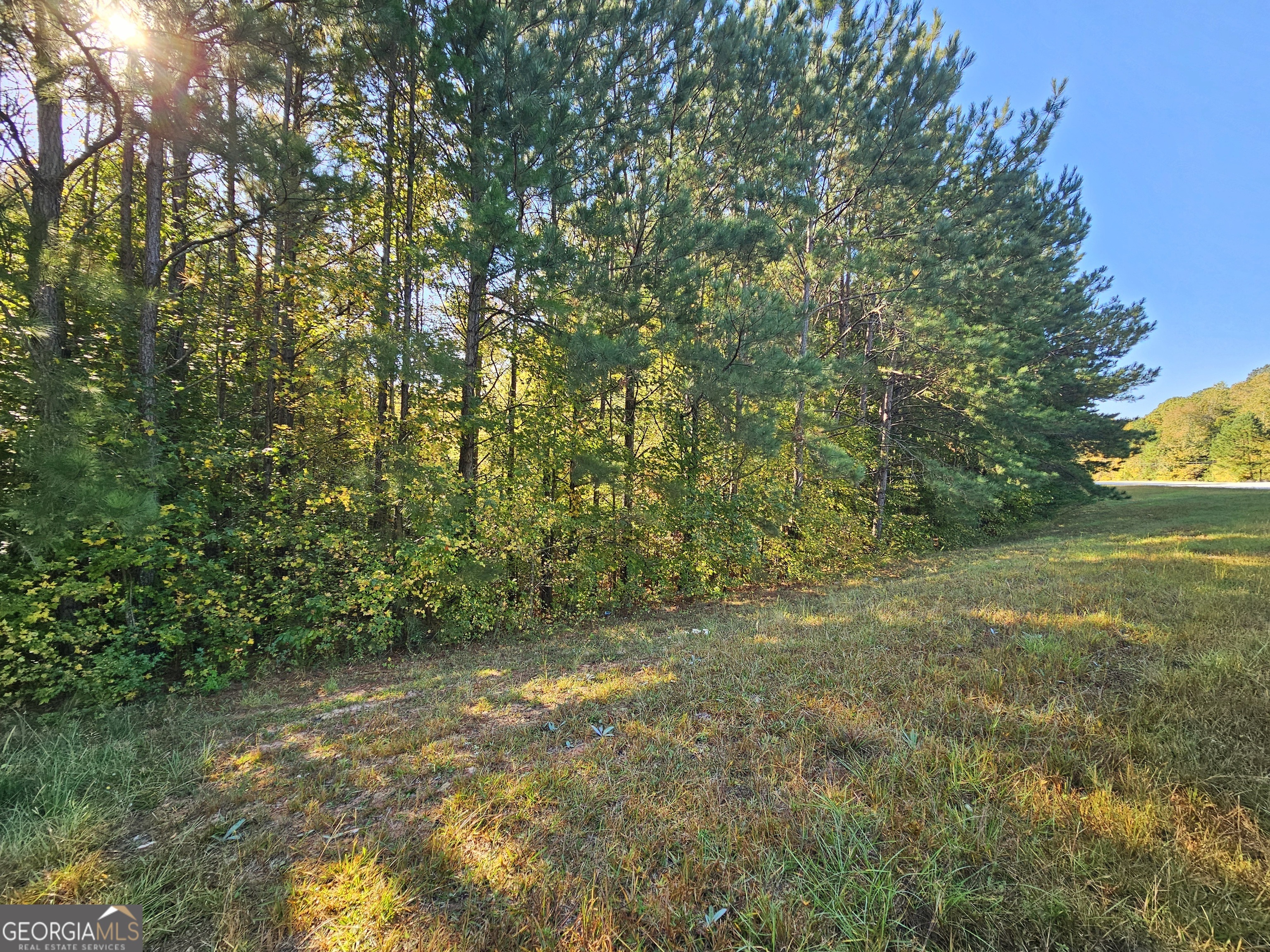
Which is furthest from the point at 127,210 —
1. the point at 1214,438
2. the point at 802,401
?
the point at 1214,438

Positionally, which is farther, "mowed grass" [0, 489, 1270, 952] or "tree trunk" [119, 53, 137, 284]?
"tree trunk" [119, 53, 137, 284]

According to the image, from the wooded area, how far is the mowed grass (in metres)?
2.13

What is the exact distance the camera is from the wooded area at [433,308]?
4371mm

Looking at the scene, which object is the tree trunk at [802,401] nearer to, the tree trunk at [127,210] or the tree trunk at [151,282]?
the tree trunk at [151,282]

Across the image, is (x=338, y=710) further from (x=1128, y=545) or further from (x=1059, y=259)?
(x=1059, y=259)

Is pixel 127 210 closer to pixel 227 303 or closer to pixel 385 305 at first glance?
pixel 227 303

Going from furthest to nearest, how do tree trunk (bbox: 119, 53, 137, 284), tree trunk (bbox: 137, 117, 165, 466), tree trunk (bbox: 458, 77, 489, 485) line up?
tree trunk (bbox: 458, 77, 489, 485) → tree trunk (bbox: 119, 53, 137, 284) → tree trunk (bbox: 137, 117, 165, 466)

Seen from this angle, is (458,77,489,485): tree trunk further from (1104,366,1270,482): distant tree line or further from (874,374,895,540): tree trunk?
(1104,366,1270,482): distant tree line

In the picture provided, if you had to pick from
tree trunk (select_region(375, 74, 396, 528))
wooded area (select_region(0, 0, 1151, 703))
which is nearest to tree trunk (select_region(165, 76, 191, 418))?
wooded area (select_region(0, 0, 1151, 703))

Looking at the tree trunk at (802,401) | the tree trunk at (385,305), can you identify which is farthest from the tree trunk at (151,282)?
the tree trunk at (802,401)

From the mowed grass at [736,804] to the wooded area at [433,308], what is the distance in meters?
2.13

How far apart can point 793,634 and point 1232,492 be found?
3149cm

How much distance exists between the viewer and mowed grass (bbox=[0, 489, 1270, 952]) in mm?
1465

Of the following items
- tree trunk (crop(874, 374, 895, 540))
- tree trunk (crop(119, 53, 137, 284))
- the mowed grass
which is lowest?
the mowed grass
